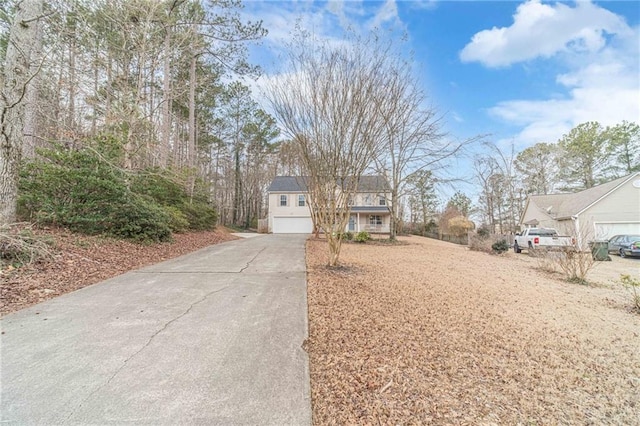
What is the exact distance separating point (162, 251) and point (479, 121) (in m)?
15.3

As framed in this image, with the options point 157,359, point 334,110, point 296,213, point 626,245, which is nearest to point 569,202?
point 626,245

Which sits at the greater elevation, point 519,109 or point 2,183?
point 519,109

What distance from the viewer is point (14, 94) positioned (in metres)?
5.59

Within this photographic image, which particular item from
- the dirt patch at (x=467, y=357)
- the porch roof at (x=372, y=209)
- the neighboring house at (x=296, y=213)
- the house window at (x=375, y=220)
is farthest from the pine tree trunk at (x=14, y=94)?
the house window at (x=375, y=220)

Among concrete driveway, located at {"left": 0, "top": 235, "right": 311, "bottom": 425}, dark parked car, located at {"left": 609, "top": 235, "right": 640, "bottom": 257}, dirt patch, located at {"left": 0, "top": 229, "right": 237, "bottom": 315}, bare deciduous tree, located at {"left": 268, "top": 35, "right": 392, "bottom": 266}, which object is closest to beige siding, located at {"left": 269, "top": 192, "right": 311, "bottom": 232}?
dirt patch, located at {"left": 0, "top": 229, "right": 237, "bottom": 315}

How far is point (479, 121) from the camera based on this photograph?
13.5 metres

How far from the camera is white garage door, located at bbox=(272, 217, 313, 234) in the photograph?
24.9 meters

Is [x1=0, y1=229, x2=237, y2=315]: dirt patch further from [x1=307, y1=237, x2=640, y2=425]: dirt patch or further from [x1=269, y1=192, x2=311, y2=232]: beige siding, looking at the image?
[x1=269, y1=192, x2=311, y2=232]: beige siding

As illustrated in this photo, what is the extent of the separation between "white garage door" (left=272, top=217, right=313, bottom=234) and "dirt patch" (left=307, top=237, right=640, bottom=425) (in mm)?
19579

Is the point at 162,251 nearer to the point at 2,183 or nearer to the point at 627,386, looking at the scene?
the point at 2,183

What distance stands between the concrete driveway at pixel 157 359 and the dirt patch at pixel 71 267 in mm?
438

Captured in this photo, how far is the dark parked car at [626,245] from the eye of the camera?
13086 mm

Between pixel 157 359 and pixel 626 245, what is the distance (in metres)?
20.5

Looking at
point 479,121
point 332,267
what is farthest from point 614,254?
point 332,267
